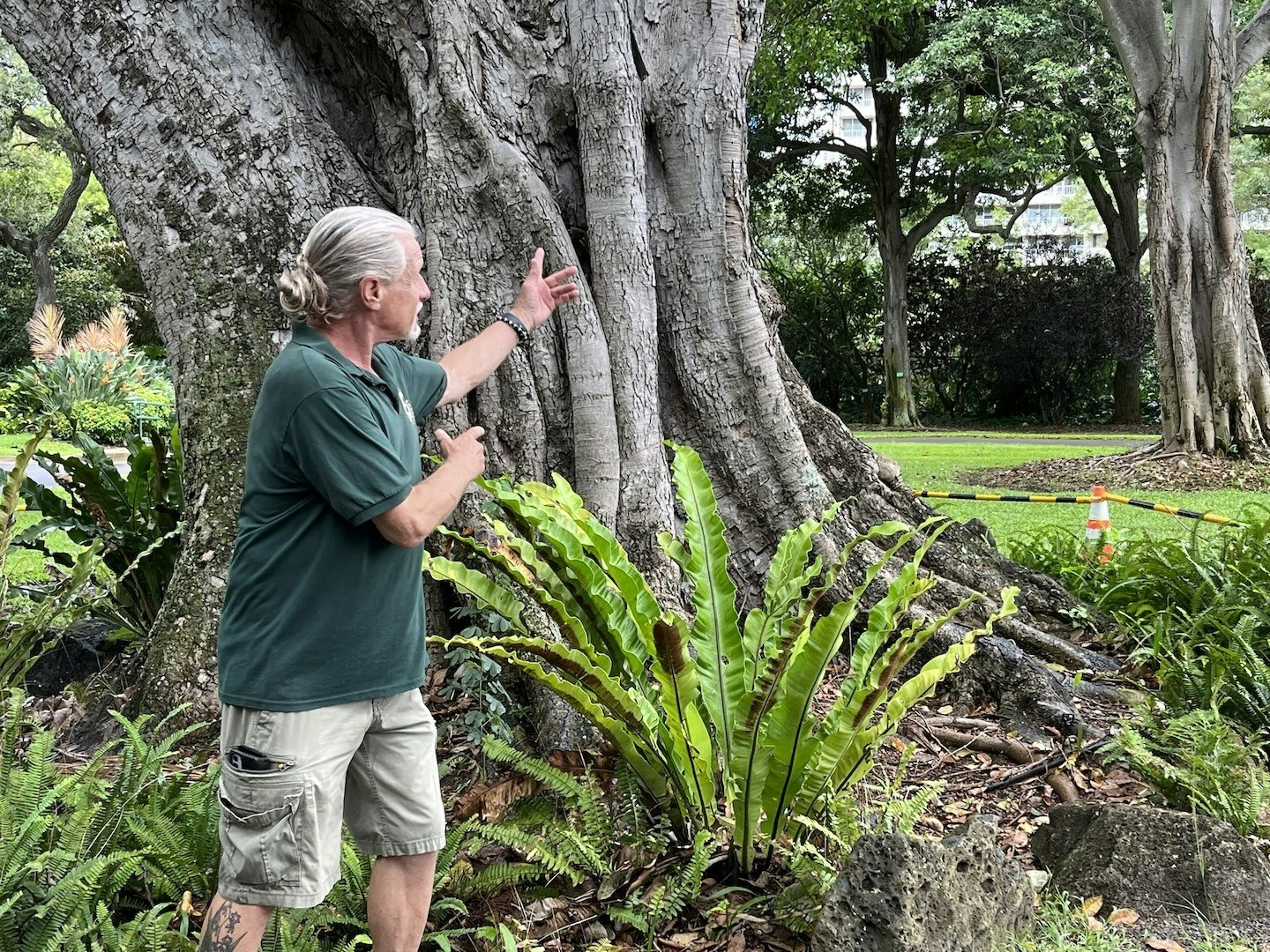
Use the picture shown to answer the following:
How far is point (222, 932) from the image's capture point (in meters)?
2.16

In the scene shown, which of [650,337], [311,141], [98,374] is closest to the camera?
[650,337]

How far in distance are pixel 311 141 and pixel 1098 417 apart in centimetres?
→ 2209

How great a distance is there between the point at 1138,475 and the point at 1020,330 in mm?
11316

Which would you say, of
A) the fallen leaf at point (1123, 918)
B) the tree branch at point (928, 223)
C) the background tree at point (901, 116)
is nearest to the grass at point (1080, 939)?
the fallen leaf at point (1123, 918)

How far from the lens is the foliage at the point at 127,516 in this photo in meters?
4.95

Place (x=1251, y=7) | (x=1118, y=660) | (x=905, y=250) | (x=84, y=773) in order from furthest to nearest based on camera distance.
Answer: (x=905, y=250)
(x=1251, y=7)
(x=1118, y=660)
(x=84, y=773)

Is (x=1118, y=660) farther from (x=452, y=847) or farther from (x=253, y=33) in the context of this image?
(x=253, y=33)

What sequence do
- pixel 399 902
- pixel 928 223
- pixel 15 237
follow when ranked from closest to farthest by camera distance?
pixel 399 902
pixel 928 223
pixel 15 237

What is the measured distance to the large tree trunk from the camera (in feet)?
12.7

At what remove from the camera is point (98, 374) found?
17.4 metres

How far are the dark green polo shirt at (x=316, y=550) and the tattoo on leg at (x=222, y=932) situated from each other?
0.43 meters

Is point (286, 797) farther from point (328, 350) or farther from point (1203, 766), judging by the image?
point (1203, 766)

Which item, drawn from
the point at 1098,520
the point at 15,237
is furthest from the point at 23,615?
the point at 15,237

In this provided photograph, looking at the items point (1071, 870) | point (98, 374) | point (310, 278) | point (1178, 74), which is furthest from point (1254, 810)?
point (98, 374)
